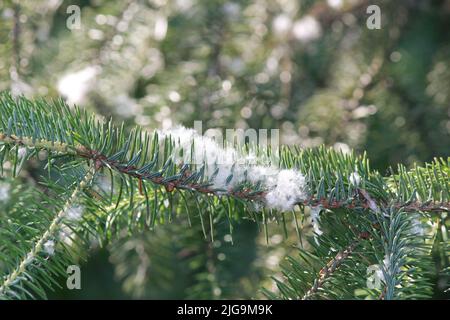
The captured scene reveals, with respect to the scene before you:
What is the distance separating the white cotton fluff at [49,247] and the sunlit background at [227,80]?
18.6 inches

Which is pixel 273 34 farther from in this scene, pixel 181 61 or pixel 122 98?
pixel 122 98

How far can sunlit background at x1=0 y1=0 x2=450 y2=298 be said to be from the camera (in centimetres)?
123


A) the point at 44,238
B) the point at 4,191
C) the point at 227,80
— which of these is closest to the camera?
the point at 44,238

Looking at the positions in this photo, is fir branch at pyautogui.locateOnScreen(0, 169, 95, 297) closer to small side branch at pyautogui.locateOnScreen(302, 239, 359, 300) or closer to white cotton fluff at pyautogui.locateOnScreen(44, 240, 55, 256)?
white cotton fluff at pyautogui.locateOnScreen(44, 240, 55, 256)

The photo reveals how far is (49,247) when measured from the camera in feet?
2.16

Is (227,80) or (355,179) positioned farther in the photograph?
(227,80)

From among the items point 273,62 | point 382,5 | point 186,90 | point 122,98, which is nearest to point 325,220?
point 186,90

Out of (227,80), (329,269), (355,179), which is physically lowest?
(329,269)

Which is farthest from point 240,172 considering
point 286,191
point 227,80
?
point 227,80

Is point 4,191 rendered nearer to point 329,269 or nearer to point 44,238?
point 44,238

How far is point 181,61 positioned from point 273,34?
0.89 feet

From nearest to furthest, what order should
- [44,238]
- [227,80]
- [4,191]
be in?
[44,238]
[4,191]
[227,80]

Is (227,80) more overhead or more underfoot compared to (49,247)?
more overhead

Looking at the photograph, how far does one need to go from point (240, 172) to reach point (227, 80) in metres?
0.63
